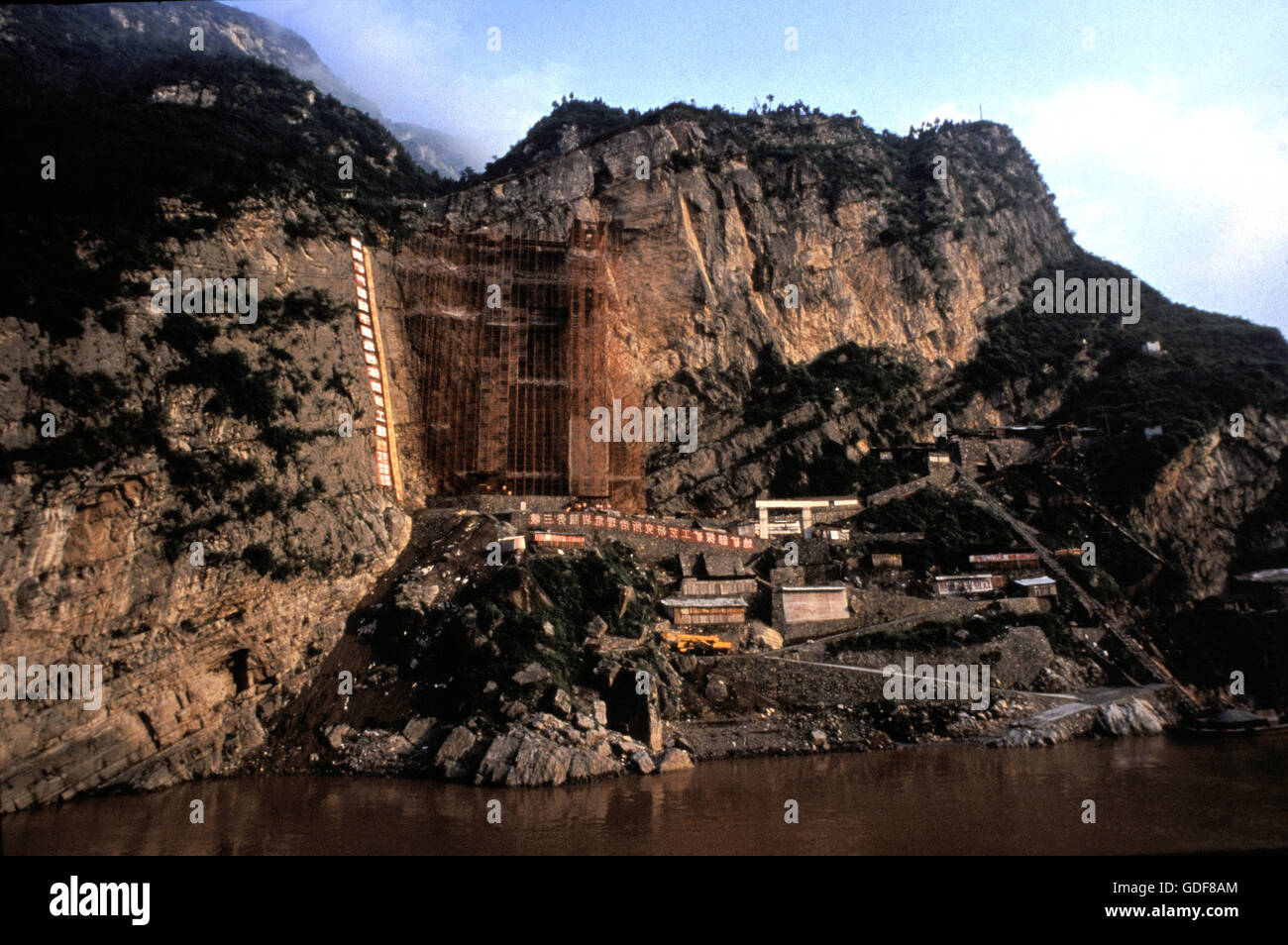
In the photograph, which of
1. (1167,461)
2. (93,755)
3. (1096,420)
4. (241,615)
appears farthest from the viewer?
(1096,420)

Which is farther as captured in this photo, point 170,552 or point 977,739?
point 977,739

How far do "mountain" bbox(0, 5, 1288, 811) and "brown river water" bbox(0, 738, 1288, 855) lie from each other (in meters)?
2.72

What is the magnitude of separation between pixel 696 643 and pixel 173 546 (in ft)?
52.0

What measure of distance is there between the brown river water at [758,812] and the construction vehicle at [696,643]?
192 inches

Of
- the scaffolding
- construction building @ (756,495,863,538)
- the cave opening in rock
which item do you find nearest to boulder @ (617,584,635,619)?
the scaffolding

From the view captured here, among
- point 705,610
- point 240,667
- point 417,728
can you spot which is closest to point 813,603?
point 705,610

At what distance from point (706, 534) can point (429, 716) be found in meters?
13.9

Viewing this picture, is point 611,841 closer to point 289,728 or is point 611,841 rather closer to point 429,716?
point 429,716

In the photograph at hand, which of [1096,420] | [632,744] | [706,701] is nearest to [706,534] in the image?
[706,701]

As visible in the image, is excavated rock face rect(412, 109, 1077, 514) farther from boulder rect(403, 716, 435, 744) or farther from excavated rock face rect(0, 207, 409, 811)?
boulder rect(403, 716, 435, 744)

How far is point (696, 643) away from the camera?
26.0 meters

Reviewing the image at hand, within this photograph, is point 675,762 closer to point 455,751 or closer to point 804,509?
point 455,751

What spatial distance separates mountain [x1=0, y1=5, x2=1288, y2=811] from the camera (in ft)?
68.3

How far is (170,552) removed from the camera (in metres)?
21.5
